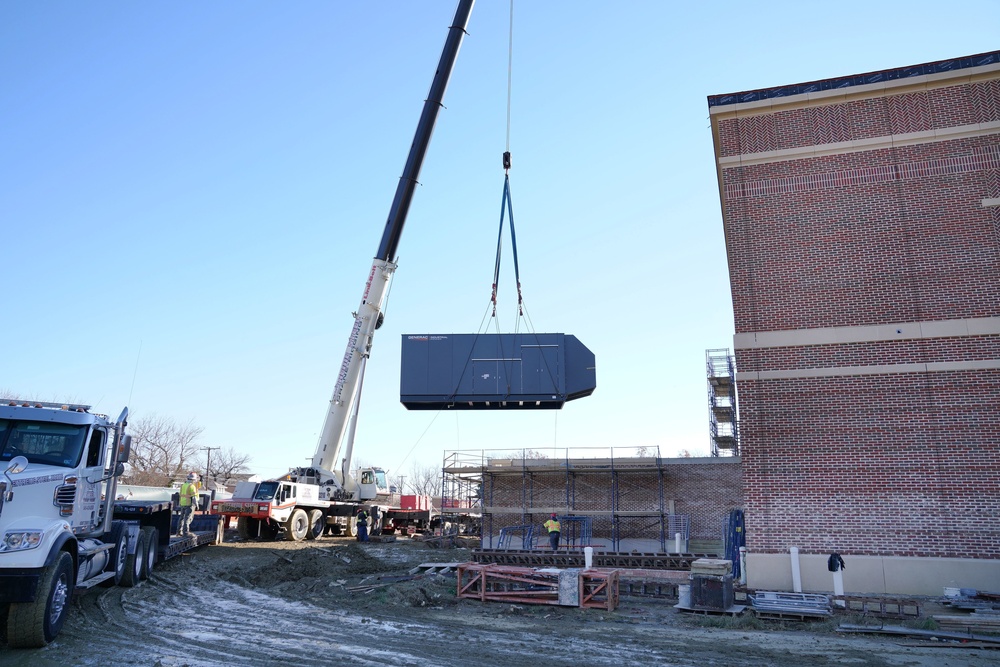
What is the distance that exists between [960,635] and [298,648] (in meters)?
9.22

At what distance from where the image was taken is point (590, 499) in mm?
29531


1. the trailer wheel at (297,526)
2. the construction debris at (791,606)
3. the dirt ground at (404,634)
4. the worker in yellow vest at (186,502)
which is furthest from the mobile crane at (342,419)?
the construction debris at (791,606)

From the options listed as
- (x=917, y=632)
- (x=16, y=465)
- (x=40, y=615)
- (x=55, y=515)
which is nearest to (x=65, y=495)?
(x=55, y=515)

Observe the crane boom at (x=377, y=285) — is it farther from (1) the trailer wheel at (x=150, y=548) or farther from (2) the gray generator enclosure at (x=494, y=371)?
(1) the trailer wheel at (x=150, y=548)

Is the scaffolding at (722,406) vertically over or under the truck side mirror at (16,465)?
over

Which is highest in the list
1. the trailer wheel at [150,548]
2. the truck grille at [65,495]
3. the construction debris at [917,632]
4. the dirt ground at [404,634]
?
the truck grille at [65,495]

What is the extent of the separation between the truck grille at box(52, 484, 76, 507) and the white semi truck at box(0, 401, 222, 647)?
0.01 m

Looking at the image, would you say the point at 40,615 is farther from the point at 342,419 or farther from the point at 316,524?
the point at 316,524

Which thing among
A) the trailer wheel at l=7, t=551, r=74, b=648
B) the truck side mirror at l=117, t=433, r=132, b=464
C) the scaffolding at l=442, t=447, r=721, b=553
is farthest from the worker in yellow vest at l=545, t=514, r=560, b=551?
the trailer wheel at l=7, t=551, r=74, b=648

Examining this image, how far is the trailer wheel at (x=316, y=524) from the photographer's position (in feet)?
87.2

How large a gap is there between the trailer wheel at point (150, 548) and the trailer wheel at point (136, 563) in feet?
0.28

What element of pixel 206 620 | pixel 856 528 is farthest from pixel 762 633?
pixel 206 620

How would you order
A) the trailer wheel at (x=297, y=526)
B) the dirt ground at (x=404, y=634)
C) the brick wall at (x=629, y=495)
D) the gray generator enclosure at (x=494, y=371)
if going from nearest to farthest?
1. the dirt ground at (x=404, y=634)
2. the gray generator enclosure at (x=494, y=371)
3. the trailer wheel at (x=297, y=526)
4. the brick wall at (x=629, y=495)

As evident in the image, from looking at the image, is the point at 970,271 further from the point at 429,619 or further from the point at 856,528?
the point at 429,619
